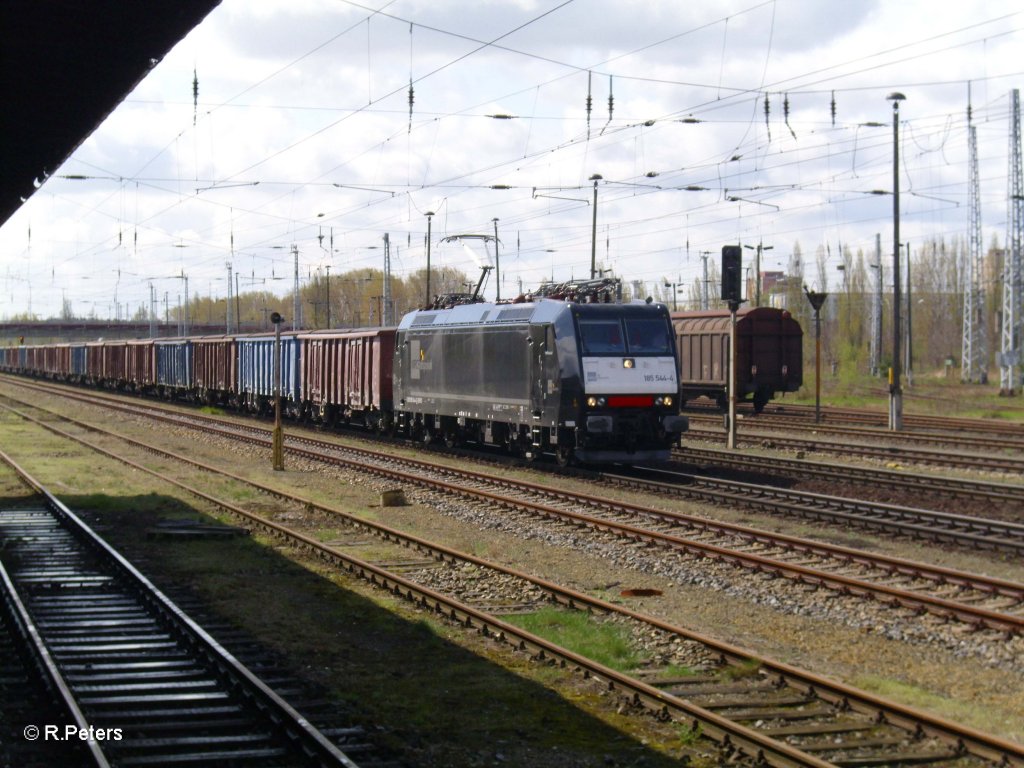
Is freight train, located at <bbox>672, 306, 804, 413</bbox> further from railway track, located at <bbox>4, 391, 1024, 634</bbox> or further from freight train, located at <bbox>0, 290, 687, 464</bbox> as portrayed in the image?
railway track, located at <bbox>4, 391, 1024, 634</bbox>

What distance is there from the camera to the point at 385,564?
13.8 meters

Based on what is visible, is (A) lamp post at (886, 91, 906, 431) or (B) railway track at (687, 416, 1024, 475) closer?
(B) railway track at (687, 416, 1024, 475)

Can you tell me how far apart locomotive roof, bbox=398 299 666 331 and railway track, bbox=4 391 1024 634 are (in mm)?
3008

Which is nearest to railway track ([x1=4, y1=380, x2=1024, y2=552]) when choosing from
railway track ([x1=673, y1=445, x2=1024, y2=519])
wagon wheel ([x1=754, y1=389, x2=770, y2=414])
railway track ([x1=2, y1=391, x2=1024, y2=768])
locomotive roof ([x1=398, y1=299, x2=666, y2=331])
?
railway track ([x1=673, y1=445, x2=1024, y2=519])

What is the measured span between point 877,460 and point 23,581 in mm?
17006

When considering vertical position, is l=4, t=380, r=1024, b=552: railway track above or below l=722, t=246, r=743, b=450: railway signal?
below

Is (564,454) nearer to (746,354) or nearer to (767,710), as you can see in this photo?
(767,710)

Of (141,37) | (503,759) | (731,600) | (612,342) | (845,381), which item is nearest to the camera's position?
(503,759)

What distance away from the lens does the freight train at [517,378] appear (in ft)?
69.4

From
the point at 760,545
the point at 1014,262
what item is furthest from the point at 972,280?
the point at 760,545

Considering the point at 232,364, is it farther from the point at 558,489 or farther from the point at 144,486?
the point at 558,489

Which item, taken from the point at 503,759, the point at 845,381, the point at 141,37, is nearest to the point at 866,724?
the point at 503,759

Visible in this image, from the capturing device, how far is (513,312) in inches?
915

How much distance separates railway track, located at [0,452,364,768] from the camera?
7316 millimetres
